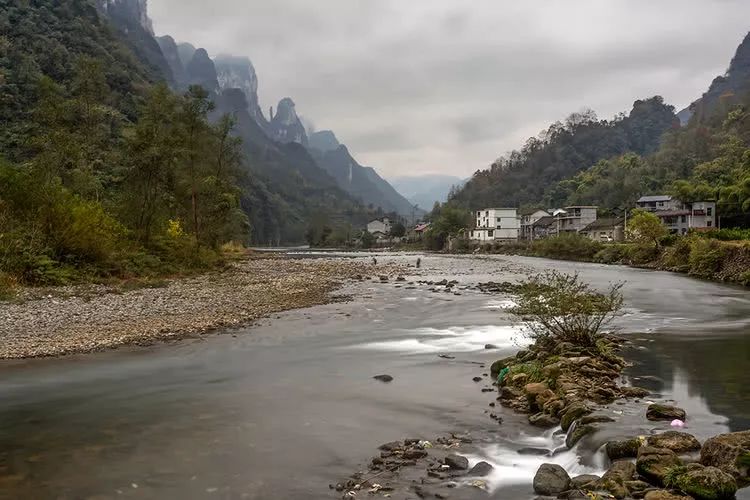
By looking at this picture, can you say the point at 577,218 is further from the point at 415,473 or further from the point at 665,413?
the point at 415,473

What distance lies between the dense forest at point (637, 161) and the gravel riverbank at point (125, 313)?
58.1m

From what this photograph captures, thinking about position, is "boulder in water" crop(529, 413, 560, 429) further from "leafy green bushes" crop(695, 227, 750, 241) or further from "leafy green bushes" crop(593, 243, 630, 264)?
"leafy green bushes" crop(593, 243, 630, 264)

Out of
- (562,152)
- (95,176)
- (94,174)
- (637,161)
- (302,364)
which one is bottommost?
(302,364)

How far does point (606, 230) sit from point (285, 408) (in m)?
85.6

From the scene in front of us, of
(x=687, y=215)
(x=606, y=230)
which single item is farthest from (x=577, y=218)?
(x=687, y=215)

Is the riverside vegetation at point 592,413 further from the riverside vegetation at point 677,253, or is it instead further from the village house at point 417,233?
the village house at point 417,233

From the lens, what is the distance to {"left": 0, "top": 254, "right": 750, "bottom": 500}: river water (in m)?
7.62

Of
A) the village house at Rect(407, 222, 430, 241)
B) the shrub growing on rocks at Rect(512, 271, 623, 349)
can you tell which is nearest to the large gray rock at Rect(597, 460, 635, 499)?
the shrub growing on rocks at Rect(512, 271, 623, 349)

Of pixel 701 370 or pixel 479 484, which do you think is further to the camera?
pixel 701 370

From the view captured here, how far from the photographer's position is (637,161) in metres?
128

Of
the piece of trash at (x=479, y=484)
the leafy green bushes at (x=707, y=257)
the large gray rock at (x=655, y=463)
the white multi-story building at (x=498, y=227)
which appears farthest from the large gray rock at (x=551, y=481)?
the white multi-story building at (x=498, y=227)

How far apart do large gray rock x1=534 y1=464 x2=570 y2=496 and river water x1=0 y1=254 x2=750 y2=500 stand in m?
0.24

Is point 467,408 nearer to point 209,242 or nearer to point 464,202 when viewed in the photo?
point 209,242

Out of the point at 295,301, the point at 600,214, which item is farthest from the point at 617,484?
the point at 600,214
